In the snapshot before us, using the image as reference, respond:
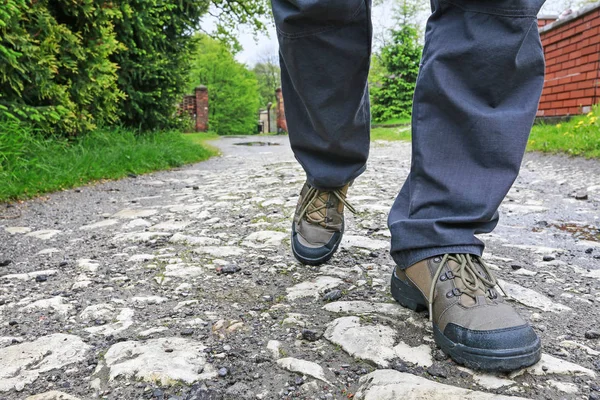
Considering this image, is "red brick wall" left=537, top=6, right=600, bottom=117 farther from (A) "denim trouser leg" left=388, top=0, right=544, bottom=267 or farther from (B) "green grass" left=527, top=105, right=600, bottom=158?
(A) "denim trouser leg" left=388, top=0, right=544, bottom=267

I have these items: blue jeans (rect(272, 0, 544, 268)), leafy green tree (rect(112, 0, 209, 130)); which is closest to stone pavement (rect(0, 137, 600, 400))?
blue jeans (rect(272, 0, 544, 268))

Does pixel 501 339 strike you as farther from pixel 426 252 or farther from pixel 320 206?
pixel 320 206

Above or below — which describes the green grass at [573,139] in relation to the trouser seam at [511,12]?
below

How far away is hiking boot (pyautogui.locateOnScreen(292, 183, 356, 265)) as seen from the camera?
1.69 meters

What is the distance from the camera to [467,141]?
45.0 inches

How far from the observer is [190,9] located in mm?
7621

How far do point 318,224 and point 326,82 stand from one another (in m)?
0.54

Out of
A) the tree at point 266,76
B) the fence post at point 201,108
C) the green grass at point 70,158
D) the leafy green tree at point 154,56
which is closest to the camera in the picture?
the green grass at point 70,158

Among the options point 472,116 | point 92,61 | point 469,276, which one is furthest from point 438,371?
point 92,61

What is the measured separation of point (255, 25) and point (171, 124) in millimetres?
6559

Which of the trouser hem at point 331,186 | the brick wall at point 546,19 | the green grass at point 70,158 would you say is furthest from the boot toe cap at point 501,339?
the brick wall at point 546,19

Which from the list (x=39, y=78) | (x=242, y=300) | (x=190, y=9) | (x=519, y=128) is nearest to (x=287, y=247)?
(x=242, y=300)

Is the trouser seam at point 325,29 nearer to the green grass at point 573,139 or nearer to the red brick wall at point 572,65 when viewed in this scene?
the green grass at point 573,139

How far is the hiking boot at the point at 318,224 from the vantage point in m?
1.69
